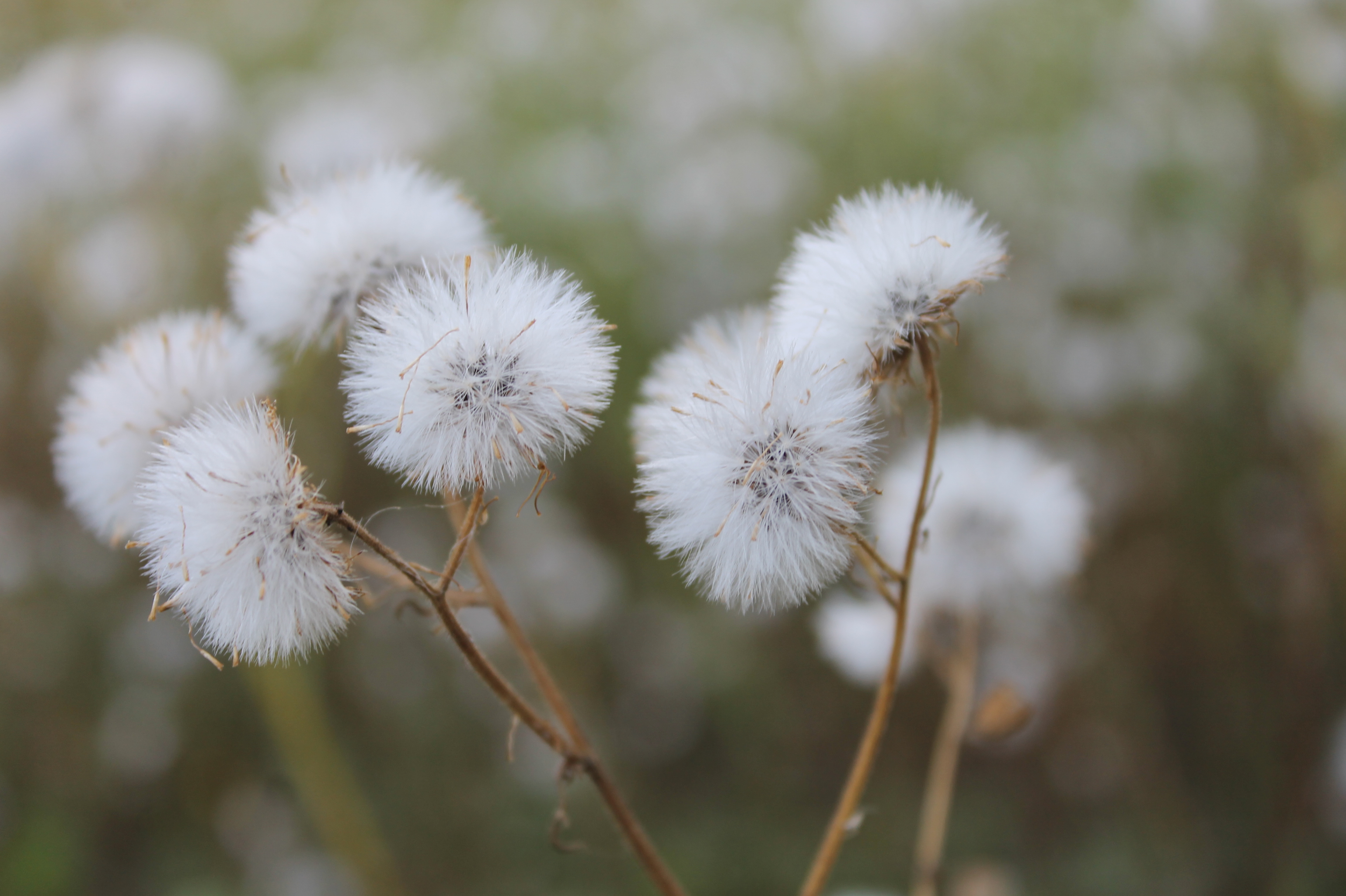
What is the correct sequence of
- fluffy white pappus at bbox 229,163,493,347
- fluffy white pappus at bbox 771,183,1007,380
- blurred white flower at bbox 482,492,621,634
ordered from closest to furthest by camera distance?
fluffy white pappus at bbox 771,183,1007,380 → fluffy white pappus at bbox 229,163,493,347 → blurred white flower at bbox 482,492,621,634

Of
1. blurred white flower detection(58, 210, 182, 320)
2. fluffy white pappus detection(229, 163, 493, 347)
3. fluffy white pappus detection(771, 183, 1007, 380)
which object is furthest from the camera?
blurred white flower detection(58, 210, 182, 320)

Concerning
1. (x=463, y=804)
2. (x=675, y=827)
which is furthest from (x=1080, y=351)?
(x=463, y=804)

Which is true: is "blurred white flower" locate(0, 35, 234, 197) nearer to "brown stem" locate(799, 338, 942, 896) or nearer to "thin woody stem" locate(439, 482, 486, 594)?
"thin woody stem" locate(439, 482, 486, 594)

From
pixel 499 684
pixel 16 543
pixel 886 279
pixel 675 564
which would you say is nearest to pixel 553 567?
pixel 675 564

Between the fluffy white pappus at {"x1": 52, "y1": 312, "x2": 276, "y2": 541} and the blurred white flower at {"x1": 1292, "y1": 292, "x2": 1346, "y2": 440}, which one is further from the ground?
the blurred white flower at {"x1": 1292, "y1": 292, "x2": 1346, "y2": 440}

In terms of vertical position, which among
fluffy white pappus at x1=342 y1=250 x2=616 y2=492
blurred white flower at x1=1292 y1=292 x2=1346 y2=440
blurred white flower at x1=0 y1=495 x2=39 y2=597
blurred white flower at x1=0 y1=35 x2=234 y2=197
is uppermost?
blurred white flower at x1=1292 y1=292 x2=1346 y2=440

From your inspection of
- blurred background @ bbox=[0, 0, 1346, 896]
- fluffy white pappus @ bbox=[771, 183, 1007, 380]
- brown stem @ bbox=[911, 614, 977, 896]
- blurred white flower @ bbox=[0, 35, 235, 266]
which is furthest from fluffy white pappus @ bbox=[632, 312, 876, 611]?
blurred white flower @ bbox=[0, 35, 235, 266]

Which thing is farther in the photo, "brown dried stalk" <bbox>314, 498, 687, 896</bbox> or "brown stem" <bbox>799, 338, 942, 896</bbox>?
"brown stem" <bbox>799, 338, 942, 896</bbox>

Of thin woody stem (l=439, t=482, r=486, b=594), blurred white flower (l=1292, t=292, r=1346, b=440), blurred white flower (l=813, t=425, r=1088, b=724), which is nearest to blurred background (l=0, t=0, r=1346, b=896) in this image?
blurred white flower (l=1292, t=292, r=1346, b=440)
